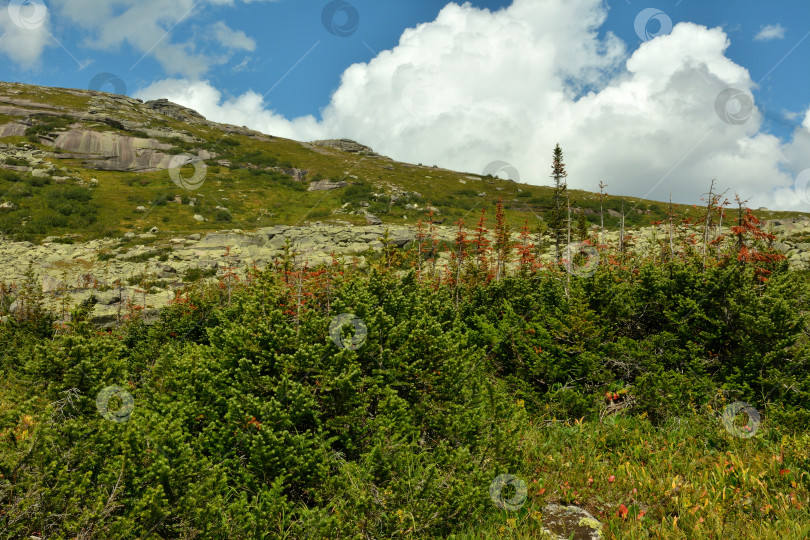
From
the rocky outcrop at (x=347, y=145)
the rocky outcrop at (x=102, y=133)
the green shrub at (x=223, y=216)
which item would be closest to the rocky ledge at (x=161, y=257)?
the green shrub at (x=223, y=216)

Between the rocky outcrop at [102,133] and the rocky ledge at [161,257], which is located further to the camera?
the rocky outcrop at [102,133]

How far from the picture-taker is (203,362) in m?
7.57

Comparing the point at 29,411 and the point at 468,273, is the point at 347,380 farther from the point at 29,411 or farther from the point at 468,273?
the point at 468,273

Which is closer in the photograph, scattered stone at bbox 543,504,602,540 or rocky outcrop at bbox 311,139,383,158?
scattered stone at bbox 543,504,602,540

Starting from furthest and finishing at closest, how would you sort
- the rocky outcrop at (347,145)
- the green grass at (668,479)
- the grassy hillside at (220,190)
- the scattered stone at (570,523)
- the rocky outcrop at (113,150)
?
the rocky outcrop at (347,145) → the rocky outcrop at (113,150) → the grassy hillside at (220,190) → the scattered stone at (570,523) → the green grass at (668,479)

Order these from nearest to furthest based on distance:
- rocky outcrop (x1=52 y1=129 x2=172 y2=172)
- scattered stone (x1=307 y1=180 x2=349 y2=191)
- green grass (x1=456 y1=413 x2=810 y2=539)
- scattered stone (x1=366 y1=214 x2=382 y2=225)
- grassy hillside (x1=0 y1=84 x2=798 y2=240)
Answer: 1. green grass (x1=456 y1=413 x2=810 y2=539)
2. grassy hillside (x1=0 y1=84 x2=798 y2=240)
3. scattered stone (x1=366 y1=214 x2=382 y2=225)
4. rocky outcrop (x1=52 y1=129 x2=172 y2=172)
5. scattered stone (x1=307 y1=180 x2=349 y2=191)

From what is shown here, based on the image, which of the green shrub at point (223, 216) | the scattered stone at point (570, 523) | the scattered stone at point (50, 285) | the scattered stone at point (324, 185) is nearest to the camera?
the scattered stone at point (570, 523)

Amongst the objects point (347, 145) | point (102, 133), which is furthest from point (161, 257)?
point (347, 145)

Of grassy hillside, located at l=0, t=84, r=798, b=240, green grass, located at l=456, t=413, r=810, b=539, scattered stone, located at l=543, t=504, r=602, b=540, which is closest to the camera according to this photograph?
green grass, located at l=456, t=413, r=810, b=539

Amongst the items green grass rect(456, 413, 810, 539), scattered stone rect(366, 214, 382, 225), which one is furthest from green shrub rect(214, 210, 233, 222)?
green grass rect(456, 413, 810, 539)

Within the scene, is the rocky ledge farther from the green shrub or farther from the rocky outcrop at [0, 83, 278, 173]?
the rocky outcrop at [0, 83, 278, 173]

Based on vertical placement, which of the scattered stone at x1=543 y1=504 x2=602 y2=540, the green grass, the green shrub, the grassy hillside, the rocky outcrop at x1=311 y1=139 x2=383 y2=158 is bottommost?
the scattered stone at x1=543 y1=504 x2=602 y2=540

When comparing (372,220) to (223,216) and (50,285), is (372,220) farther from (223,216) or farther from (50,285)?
(50,285)

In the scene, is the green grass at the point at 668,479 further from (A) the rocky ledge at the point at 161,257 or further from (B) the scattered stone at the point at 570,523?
(A) the rocky ledge at the point at 161,257
